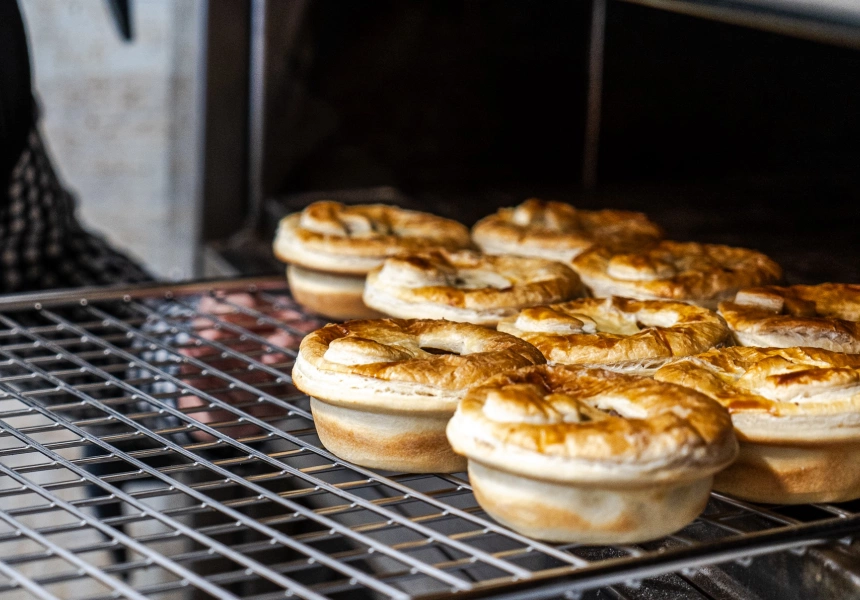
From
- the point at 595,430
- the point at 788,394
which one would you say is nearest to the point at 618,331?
the point at 788,394

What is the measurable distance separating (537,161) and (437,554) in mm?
2315

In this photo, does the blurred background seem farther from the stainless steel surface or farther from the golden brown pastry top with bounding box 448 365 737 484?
the golden brown pastry top with bounding box 448 365 737 484

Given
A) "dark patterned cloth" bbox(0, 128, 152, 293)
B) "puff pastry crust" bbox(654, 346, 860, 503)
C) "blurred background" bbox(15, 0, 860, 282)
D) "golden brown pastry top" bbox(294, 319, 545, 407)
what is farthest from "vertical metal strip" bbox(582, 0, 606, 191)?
"puff pastry crust" bbox(654, 346, 860, 503)

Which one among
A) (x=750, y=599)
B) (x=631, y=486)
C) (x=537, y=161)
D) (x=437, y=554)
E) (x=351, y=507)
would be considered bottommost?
(x=437, y=554)

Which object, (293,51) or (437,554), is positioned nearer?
(437,554)

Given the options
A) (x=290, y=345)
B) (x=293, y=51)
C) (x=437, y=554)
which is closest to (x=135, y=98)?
(x=293, y=51)

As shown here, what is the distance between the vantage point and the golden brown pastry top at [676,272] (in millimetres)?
2178

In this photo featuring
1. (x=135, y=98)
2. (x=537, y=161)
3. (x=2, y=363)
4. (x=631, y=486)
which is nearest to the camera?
(x=631, y=486)

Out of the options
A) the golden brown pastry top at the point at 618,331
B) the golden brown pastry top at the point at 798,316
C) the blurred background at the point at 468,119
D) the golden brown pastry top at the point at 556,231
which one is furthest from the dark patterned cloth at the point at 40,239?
the golden brown pastry top at the point at 798,316

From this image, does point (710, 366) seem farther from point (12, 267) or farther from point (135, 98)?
point (135, 98)

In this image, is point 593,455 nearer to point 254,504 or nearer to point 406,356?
point 406,356

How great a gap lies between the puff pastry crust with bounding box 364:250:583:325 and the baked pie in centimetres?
16

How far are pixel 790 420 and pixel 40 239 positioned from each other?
2.65 metres

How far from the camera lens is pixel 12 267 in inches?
128
